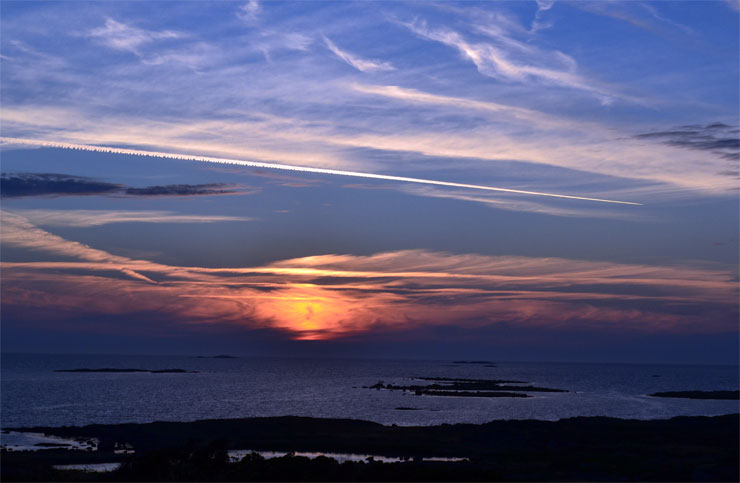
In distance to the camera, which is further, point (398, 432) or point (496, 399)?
point (496, 399)

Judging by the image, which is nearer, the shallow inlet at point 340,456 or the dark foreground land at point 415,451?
the dark foreground land at point 415,451

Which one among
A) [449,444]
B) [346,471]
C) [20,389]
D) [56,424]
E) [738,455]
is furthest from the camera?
[20,389]

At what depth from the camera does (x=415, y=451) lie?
61.2 m

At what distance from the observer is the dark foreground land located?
4356 cm

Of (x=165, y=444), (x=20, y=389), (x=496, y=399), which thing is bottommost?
(x=20, y=389)

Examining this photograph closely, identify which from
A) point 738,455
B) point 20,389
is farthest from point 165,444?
point 20,389

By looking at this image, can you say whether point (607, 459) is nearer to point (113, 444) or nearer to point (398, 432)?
point (398, 432)

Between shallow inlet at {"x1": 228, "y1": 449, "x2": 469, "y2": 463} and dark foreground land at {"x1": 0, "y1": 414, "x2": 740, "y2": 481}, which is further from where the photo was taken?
shallow inlet at {"x1": 228, "y1": 449, "x2": 469, "y2": 463}

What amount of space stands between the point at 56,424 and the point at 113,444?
26492mm

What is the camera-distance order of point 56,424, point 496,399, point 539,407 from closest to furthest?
point 56,424 < point 539,407 < point 496,399

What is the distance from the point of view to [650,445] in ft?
190

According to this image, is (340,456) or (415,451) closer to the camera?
(340,456)

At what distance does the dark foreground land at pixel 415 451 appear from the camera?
4356 cm

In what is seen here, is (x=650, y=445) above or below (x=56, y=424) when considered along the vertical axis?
above
